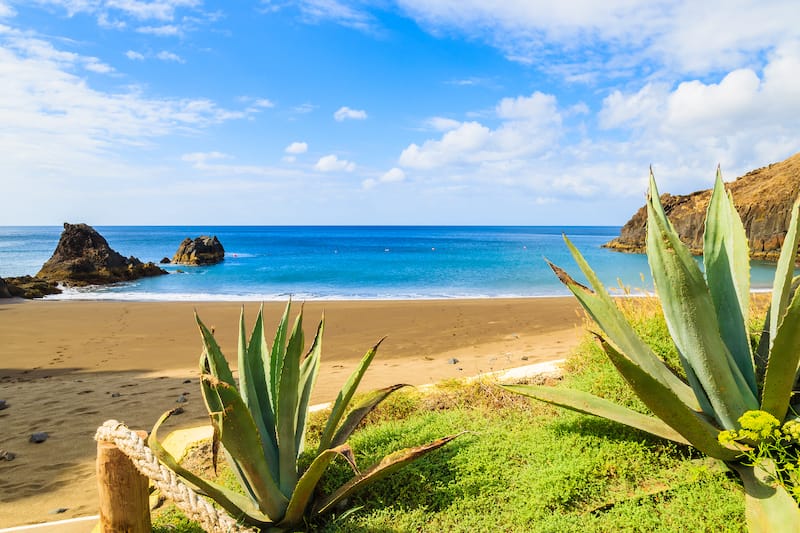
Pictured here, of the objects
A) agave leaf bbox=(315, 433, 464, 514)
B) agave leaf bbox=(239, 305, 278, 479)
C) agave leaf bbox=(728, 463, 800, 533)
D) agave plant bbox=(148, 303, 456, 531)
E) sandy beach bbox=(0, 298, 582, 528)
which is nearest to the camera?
agave leaf bbox=(728, 463, 800, 533)

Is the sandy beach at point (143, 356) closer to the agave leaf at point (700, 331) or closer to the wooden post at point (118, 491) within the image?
the wooden post at point (118, 491)

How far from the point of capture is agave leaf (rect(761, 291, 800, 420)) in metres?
2.34

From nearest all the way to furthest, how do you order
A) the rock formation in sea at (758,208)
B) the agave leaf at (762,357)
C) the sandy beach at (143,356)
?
the agave leaf at (762,357), the sandy beach at (143,356), the rock formation in sea at (758,208)

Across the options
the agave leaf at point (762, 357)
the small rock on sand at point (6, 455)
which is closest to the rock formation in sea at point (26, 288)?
the small rock on sand at point (6, 455)

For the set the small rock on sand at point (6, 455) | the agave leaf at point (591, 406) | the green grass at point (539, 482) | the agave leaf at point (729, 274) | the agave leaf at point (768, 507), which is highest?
the agave leaf at point (729, 274)

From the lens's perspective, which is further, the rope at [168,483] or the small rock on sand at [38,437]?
the small rock on sand at [38,437]

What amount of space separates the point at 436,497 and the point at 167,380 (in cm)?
648

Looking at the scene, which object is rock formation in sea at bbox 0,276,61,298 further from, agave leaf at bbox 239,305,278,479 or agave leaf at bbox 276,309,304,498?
agave leaf at bbox 276,309,304,498

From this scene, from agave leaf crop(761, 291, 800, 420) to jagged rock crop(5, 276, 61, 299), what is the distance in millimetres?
25691

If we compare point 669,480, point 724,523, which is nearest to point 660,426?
point 669,480

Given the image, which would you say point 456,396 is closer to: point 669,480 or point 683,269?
point 669,480

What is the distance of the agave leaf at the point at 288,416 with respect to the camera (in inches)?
114

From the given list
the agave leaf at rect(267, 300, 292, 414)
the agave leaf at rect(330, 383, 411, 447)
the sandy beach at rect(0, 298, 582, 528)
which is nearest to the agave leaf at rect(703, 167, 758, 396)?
the agave leaf at rect(330, 383, 411, 447)

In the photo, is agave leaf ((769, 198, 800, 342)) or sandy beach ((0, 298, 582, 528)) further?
sandy beach ((0, 298, 582, 528))
